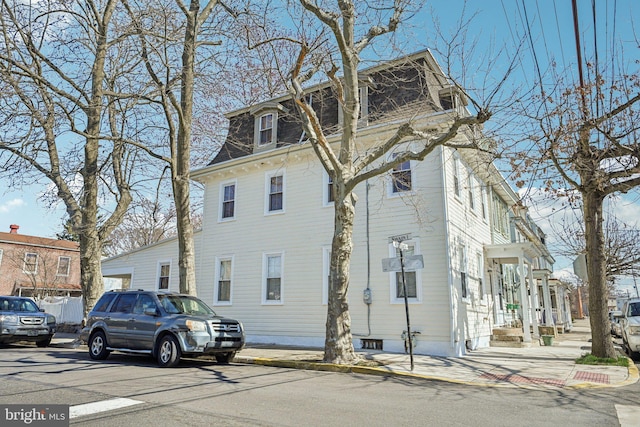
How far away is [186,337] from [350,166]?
17.5ft

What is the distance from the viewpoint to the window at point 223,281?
17000mm

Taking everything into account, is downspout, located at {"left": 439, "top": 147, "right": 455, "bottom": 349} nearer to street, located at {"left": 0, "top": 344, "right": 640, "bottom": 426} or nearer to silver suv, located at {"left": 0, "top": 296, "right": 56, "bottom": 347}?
street, located at {"left": 0, "top": 344, "right": 640, "bottom": 426}

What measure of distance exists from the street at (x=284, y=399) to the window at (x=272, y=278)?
655cm

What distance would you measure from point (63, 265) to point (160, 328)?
35.7m

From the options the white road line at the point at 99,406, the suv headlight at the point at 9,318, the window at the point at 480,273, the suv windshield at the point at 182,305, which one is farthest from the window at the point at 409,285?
the suv headlight at the point at 9,318

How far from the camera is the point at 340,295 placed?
9820 millimetres

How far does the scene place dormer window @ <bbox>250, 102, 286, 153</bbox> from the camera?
17.0 metres

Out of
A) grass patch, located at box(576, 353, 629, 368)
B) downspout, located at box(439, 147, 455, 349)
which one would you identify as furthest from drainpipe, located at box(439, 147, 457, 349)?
grass patch, located at box(576, 353, 629, 368)

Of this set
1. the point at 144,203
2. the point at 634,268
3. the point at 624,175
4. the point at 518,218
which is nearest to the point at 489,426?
the point at 624,175

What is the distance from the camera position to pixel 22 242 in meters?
36.7

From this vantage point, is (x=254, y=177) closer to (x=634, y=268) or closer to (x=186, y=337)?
(x=186, y=337)

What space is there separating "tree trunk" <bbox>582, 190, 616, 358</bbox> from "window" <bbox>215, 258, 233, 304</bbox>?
11877 millimetres

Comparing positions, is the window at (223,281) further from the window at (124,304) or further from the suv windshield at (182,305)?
the window at (124,304)

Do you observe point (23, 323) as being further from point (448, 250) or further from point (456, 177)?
point (456, 177)
